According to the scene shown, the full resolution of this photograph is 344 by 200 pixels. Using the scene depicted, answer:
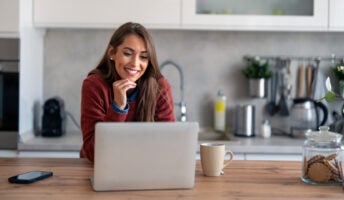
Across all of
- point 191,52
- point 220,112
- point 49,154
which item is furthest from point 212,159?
point 191,52

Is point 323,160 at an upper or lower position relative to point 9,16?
lower

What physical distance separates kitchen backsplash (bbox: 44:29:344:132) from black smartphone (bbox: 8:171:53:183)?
5.82ft

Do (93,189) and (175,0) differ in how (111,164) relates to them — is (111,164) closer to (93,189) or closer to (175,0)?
(93,189)

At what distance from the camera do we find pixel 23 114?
2.67 m

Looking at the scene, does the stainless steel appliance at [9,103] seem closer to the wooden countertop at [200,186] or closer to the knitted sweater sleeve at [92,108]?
the knitted sweater sleeve at [92,108]

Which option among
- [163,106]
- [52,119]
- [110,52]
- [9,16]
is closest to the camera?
[110,52]

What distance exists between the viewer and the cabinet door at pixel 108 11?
2699 millimetres

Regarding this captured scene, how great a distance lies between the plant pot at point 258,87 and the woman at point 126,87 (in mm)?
1277

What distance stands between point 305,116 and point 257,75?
378mm

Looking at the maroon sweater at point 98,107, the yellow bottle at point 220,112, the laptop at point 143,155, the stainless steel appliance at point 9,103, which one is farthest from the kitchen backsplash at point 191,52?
the laptop at point 143,155

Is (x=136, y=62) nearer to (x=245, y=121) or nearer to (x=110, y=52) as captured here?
(x=110, y=52)

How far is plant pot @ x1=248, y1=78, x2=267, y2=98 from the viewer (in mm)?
2982

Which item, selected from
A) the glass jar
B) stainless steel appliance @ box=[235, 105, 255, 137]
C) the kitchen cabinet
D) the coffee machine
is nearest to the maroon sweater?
the glass jar

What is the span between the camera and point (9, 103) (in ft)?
8.51
